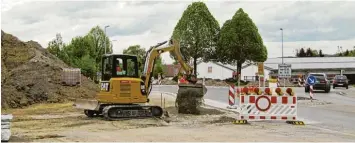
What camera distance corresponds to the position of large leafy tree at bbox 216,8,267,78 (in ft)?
242

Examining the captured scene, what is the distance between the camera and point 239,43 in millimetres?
74375

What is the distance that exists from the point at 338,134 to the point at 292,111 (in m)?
3.17

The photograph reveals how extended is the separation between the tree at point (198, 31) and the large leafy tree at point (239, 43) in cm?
151

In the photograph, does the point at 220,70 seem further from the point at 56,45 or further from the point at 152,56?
the point at 152,56

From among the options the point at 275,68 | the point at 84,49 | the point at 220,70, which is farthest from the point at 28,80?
the point at 275,68

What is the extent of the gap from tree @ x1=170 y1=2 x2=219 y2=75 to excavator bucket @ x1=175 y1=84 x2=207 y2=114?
48.7 metres

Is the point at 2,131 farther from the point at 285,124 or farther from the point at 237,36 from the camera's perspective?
the point at 237,36

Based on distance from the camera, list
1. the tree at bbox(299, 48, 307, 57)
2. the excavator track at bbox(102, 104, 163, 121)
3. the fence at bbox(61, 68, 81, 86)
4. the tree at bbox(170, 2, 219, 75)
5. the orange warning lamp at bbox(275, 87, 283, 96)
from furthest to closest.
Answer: the tree at bbox(299, 48, 307, 57), the tree at bbox(170, 2, 219, 75), the fence at bbox(61, 68, 81, 86), the excavator track at bbox(102, 104, 163, 121), the orange warning lamp at bbox(275, 87, 283, 96)

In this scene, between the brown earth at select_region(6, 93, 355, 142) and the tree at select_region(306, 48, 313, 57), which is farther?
the tree at select_region(306, 48, 313, 57)

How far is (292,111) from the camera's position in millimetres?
18031

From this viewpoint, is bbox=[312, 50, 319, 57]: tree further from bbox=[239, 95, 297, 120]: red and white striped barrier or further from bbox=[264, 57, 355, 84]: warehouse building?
bbox=[239, 95, 297, 120]: red and white striped barrier

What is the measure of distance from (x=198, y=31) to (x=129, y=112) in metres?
52.8

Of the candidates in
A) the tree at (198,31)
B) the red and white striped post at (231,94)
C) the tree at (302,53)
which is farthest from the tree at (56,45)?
the tree at (302,53)

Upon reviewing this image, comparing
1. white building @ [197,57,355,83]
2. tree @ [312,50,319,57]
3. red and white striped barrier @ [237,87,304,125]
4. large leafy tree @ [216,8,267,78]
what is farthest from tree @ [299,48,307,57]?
red and white striped barrier @ [237,87,304,125]
